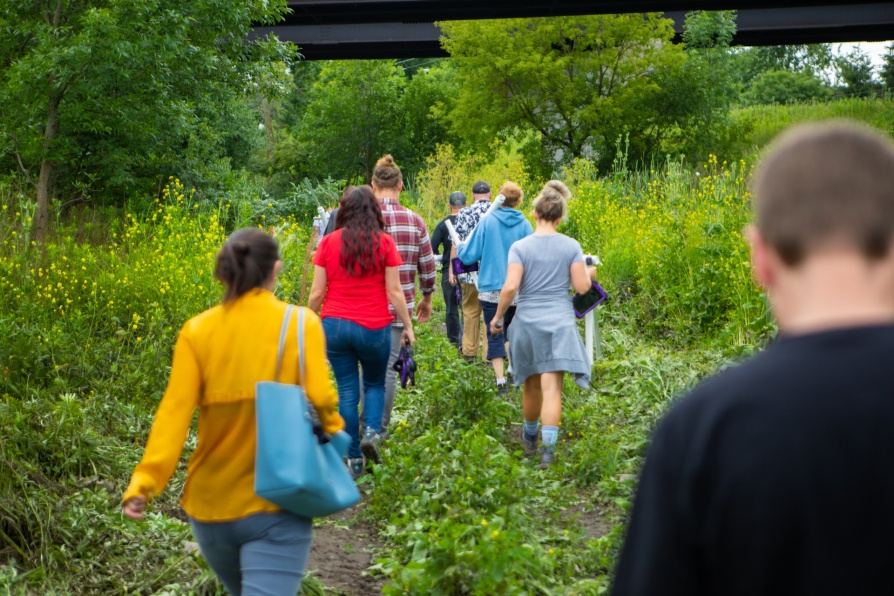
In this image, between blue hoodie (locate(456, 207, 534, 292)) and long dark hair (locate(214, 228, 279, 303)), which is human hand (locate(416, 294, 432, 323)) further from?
long dark hair (locate(214, 228, 279, 303))

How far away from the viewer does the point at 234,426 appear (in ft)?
11.8

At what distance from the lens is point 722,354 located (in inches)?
409

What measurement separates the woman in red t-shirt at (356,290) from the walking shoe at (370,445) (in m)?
0.27

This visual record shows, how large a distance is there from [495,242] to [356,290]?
10.7ft

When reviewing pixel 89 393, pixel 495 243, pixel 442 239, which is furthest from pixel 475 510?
pixel 442 239

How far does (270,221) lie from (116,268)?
765 cm

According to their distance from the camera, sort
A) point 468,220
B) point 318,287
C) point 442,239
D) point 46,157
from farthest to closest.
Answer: point 46,157
point 442,239
point 468,220
point 318,287

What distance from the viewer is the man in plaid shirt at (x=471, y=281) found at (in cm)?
1138

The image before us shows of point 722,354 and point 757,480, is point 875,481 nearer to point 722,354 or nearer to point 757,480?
point 757,480

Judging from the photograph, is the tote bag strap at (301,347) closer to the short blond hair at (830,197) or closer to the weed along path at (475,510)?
the weed along path at (475,510)

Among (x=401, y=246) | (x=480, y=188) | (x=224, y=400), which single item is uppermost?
(x=480, y=188)

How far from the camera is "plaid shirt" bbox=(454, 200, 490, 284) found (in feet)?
37.3

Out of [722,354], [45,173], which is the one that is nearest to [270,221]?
[45,173]

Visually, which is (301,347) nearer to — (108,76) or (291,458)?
(291,458)
